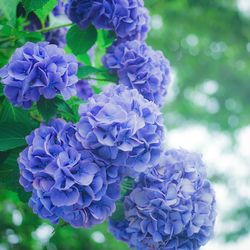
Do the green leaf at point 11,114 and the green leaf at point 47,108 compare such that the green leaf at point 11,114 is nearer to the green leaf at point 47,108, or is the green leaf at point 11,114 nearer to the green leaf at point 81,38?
the green leaf at point 47,108

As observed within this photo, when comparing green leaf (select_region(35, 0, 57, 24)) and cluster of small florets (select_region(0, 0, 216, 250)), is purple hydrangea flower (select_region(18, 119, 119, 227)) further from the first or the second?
green leaf (select_region(35, 0, 57, 24))

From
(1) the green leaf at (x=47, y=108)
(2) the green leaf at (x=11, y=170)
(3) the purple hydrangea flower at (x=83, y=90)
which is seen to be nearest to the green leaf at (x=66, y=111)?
(1) the green leaf at (x=47, y=108)

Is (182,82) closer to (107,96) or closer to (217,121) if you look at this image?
(217,121)

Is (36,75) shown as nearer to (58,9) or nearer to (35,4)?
(35,4)

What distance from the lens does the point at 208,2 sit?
5586 millimetres

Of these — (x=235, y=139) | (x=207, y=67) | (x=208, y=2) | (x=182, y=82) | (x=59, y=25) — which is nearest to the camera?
(x=59, y=25)

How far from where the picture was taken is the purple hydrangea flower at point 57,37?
1.67m

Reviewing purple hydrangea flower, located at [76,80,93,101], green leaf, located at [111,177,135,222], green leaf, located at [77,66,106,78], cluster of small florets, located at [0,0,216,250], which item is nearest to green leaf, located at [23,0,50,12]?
cluster of small florets, located at [0,0,216,250]

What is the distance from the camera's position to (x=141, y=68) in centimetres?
147

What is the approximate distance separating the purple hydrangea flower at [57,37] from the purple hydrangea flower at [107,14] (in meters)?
0.20

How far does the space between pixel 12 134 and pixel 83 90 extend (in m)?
0.35

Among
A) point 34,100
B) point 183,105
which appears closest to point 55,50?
point 34,100

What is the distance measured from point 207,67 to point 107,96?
6.59 metres

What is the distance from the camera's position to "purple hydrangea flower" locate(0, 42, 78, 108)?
47.6 inches
